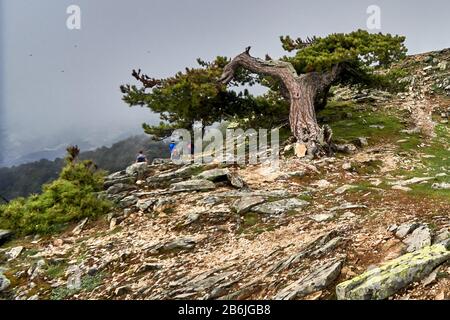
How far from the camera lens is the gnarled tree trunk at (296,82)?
21.2m

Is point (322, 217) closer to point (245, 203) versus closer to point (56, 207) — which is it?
point (245, 203)

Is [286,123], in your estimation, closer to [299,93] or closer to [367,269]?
[299,93]

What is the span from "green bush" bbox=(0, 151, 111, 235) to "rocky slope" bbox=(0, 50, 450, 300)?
62 centimetres

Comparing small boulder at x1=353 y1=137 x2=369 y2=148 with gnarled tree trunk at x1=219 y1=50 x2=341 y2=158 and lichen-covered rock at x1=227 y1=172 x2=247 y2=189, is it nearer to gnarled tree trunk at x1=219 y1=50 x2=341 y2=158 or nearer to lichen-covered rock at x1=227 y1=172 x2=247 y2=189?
gnarled tree trunk at x1=219 y1=50 x2=341 y2=158

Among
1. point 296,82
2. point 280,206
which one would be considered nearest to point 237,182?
point 280,206

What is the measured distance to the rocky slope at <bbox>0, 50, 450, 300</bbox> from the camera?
24.8 feet

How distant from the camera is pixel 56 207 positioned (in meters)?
13.5

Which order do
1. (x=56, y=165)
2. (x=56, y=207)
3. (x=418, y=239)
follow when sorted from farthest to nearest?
1. (x=56, y=165)
2. (x=56, y=207)
3. (x=418, y=239)

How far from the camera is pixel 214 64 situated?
79.0 feet

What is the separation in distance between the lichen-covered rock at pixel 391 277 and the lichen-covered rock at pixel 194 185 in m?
8.23

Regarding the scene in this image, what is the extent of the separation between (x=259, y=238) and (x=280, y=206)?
2.21m

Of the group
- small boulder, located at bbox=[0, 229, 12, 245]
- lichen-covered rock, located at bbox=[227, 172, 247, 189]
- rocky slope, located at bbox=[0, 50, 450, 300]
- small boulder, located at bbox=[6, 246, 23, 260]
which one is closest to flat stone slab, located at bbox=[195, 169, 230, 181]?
rocky slope, located at bbox=[0, 50, 450, 300]
